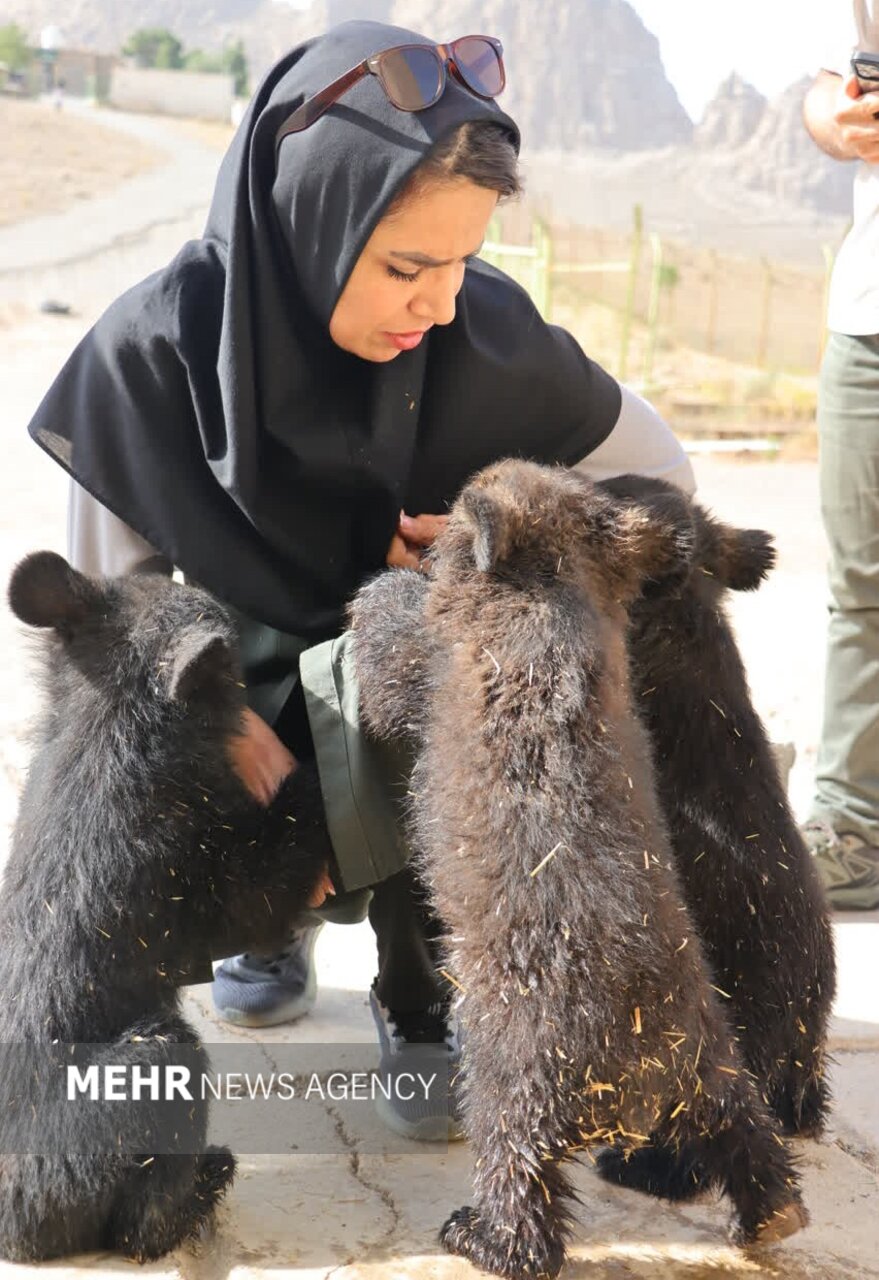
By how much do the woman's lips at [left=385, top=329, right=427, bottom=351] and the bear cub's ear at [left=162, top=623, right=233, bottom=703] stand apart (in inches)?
30.1

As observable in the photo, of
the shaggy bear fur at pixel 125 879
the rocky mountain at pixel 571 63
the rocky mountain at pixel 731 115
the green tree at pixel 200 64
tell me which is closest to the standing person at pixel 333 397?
the shaggy bear fur at pixel 125 879

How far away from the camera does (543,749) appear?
2.36 m

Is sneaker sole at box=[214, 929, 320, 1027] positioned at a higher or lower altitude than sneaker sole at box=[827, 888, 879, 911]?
lower

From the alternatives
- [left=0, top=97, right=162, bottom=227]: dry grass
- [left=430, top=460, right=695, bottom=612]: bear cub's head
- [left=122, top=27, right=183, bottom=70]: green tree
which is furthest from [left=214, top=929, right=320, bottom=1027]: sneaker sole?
[left=122, top=27, right=183, bottom=70]: green tree

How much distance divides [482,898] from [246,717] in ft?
2.63

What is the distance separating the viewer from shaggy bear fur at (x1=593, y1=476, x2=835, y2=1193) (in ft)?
9.06

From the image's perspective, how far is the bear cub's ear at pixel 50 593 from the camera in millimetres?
2719

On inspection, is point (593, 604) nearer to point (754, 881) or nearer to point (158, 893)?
point (754, 881)

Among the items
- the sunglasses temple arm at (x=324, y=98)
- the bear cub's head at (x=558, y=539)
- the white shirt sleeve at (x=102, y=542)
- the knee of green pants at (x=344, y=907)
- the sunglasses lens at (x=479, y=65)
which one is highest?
the sunglasses lens at (x=479, y=65)

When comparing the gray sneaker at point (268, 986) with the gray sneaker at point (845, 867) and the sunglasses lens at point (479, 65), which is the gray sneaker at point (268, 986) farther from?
the sunglasses lens at point (479, 65)

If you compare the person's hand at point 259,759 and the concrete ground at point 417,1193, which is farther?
the person's hand at point 259,759

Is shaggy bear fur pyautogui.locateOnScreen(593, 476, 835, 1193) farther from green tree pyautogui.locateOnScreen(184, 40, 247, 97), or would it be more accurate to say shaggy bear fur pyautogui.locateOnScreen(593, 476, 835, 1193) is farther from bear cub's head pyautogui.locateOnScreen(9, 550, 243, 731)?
green tree pyautogui.locateOnScreen(184, 40, 247, 97)

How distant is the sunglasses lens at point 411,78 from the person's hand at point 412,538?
2.84ft

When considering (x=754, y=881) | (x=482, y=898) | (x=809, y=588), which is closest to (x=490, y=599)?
(x=482, y=898)
